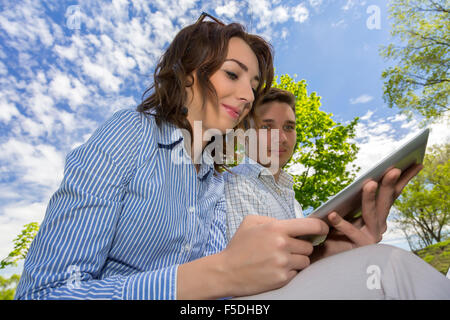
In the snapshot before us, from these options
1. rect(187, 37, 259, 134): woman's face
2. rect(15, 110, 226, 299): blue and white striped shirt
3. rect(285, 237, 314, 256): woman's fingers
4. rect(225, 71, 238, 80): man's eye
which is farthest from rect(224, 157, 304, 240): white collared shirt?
rect(285, 237, 314, 256): woman's fingers

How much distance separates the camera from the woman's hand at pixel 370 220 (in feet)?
4.89

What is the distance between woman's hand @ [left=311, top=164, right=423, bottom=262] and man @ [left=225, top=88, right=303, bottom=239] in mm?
1574

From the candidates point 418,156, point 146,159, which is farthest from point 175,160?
point 418,156

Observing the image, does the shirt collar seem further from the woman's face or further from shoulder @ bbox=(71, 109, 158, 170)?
shoulder @ bbox=(71, 109, 158, 170)

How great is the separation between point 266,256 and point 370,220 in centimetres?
90

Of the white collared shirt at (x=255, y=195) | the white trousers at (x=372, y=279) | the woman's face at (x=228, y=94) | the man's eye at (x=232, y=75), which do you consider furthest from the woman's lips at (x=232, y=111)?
the white trousers at (x=372, y=279)

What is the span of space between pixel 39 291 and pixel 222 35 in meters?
2.25

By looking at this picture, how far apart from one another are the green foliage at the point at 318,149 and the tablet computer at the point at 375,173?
12.9 metres

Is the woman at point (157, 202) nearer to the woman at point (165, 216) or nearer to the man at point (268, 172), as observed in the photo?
the woman at point (165, 216)

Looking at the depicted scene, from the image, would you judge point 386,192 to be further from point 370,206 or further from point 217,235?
point 217,235

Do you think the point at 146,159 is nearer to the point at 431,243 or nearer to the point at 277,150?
the point at 277,150

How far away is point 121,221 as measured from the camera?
1.46 m

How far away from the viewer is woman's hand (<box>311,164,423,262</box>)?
4.89ft

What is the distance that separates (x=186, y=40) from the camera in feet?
8.76
